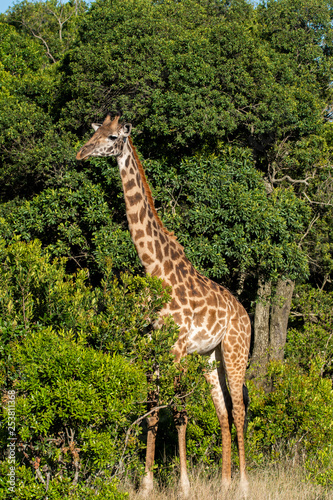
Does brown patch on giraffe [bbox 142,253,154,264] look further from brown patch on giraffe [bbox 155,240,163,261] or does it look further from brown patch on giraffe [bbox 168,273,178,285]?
brown patch on giraffe [bbox 168,273,178,285]

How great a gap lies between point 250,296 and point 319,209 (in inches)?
130

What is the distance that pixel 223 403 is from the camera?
24.6ft

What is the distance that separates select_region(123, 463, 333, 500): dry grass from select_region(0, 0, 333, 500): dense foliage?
0.36 metres

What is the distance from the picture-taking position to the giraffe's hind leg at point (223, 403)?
719 cm

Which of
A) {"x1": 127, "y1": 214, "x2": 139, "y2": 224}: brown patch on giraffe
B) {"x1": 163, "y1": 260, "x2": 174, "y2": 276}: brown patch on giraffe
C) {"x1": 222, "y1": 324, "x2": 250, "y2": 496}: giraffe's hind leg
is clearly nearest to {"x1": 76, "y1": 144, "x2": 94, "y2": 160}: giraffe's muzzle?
{"x1": 127, "y1": 214, "x2": 139, "y2": 224}: brown patch on giraffe

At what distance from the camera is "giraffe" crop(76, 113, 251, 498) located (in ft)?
20.7

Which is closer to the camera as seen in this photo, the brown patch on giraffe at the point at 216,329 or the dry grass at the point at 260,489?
the dry grass at the point at 260,489

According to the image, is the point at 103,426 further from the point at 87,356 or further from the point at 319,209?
the point at 319,209

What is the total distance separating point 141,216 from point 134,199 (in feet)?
0.77

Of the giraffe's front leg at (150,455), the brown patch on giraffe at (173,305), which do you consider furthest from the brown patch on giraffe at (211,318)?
the giraffe's front leg at (150,455)

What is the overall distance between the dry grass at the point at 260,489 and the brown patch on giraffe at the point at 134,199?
3.34 meters

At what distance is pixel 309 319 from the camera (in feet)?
49.6

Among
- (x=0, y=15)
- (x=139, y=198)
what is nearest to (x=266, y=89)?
(x=139, y=198)

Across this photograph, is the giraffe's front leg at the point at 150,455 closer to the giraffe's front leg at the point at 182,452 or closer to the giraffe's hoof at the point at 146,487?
the giraffe's hoof at the point at 146,487
